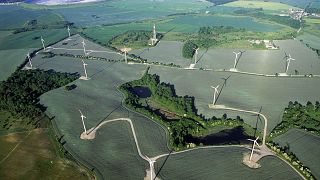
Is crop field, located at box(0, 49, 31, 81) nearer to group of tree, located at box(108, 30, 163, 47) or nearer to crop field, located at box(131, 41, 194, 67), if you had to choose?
group of tree, located at box(108, 30, 163, 47)

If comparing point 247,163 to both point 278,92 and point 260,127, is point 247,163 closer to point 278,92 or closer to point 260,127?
point 260,127

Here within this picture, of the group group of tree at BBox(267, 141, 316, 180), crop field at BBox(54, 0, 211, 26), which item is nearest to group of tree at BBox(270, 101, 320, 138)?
group of tree at BBox(267, 141, 316, 180)

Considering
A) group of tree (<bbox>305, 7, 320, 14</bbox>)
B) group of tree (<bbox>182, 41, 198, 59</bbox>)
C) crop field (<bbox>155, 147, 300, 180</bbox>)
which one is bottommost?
crop field (<bbox>155, 147, 300, 180</bbox>)

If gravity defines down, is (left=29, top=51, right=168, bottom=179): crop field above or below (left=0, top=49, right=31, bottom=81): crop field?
below

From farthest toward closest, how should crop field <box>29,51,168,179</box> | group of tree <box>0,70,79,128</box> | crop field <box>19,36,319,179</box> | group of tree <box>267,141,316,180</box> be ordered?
group of tree <box>0,70,79,128</box>, crop field <box>19,36,319,179</box>, crop field <box>29,51,168,179</box>, group of tree <box>267,141,316,180</box>

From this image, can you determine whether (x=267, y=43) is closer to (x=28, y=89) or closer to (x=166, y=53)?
(x=166, y=53)

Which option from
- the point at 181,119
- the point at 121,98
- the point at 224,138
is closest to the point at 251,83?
the point at 181,119
